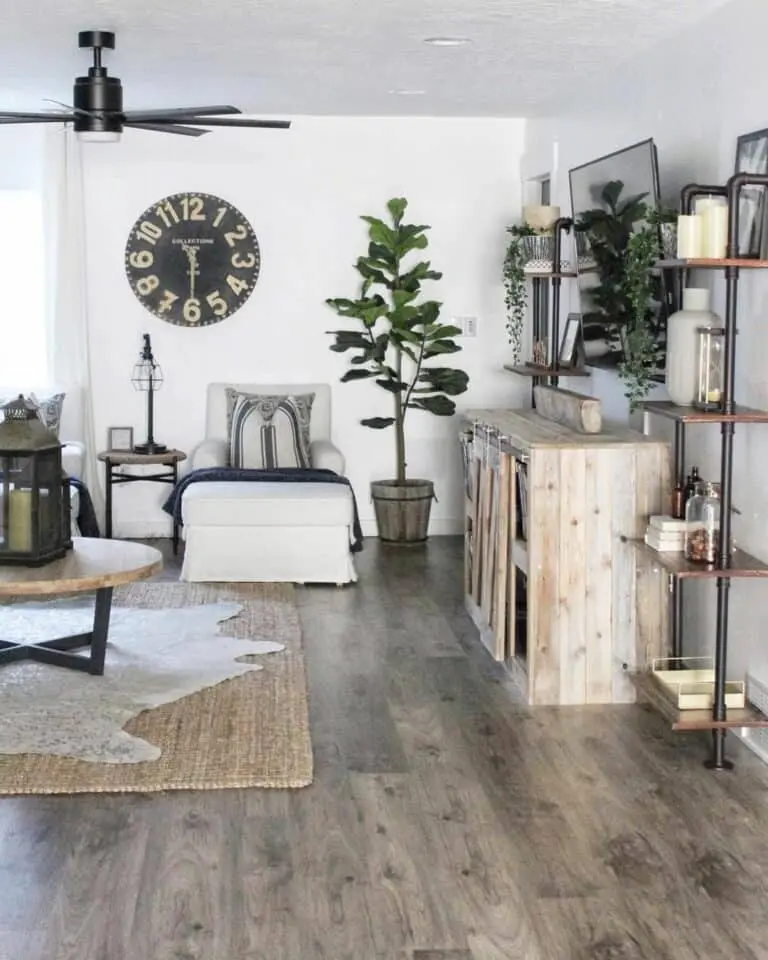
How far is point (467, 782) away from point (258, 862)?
82cm

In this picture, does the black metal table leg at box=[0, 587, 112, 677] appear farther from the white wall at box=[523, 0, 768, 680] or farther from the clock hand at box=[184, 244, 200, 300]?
the clock hand at box=[184, 244, 200, 300]

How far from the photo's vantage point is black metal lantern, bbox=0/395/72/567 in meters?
4.92

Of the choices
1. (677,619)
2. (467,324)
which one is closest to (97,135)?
(677,619)

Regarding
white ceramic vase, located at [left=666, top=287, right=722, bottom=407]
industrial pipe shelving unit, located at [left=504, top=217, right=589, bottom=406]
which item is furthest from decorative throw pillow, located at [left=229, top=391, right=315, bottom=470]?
white ceramic vase, located at [left=666, top=287, right=722, bottom=407]

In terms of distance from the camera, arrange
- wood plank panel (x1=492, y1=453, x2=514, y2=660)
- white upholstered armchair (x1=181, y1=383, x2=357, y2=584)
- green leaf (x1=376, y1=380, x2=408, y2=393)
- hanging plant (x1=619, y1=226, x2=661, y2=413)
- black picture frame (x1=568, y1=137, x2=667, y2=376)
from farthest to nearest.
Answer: green leaf (x1=376, y1=380, x2=408, y2=393), white upholstered armchair (x1=181, y1=383, x2=357, y2=584), wood plank panel (x1=492, y1=453, x2=514, y2=660), black picture frame (x1=568, y1=137, x2=667, y2=376), hanging plant (x1=619, y1=226, x2=661, y2=413)

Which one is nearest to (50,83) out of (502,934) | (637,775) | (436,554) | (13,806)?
(436,554)

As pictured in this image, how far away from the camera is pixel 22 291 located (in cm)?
791

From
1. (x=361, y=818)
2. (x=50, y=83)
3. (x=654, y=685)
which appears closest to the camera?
(x=361, y=818)

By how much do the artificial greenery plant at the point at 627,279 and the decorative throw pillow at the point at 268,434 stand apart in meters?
A: 2.30

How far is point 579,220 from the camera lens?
5715mm

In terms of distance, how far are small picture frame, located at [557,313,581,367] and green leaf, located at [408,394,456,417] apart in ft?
3.68

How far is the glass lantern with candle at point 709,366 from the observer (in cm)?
416

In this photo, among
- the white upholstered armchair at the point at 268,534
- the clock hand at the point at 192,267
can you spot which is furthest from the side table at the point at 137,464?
the clock hand at the point at 192,267

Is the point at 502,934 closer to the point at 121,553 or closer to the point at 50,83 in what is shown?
the point at 121,553
